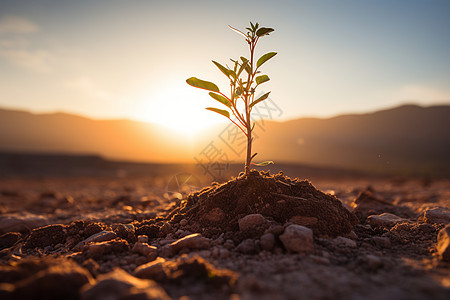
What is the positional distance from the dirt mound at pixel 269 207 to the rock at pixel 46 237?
3.90 ft

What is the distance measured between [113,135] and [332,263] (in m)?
129

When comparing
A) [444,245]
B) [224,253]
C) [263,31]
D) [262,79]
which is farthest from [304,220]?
[263,31]

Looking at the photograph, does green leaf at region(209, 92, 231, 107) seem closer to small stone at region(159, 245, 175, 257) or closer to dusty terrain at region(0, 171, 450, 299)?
dusty terrain at region(0, 171, 450, 299)

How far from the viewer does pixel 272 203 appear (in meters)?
2.66

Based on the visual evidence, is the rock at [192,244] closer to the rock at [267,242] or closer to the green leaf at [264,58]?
the rock at [267,242]

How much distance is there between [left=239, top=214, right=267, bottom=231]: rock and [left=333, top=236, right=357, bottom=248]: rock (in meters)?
0.59

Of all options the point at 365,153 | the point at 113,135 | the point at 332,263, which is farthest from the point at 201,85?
the point at 113,135

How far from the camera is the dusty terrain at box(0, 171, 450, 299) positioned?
4.79 feet

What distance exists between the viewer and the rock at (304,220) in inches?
96.2

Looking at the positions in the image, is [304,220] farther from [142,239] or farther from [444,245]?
[142,239]

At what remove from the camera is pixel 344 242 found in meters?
2.27

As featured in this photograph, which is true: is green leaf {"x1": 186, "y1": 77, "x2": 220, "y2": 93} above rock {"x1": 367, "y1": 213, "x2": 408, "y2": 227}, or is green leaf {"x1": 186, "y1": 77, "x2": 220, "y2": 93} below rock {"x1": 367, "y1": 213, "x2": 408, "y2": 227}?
above

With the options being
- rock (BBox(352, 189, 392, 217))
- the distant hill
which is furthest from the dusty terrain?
the distant hill

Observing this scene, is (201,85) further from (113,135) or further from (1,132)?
(1,132)
